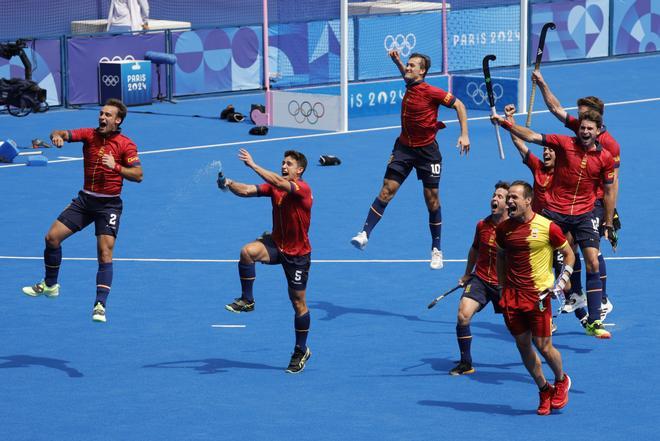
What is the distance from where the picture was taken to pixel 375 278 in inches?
778

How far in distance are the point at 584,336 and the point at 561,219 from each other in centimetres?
158

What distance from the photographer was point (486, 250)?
1517 centimetres

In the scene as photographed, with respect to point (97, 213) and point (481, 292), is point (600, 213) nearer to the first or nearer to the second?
point (481, 292)

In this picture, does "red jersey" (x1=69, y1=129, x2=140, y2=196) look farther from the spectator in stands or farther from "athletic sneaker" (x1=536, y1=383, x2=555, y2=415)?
the spectator in stands

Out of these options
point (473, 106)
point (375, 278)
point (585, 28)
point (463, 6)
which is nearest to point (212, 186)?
point (375, 278)

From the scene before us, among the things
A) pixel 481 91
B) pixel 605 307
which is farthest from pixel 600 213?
pixel 481 91

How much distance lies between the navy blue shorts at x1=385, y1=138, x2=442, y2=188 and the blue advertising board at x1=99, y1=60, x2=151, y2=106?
16.2 meters

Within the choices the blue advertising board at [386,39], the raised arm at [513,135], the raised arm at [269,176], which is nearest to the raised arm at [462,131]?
the raised arm at [513,135]

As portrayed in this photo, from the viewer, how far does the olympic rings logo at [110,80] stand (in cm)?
3425

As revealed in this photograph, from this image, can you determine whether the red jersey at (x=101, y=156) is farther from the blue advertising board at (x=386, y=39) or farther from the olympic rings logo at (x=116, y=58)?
the blue advertising board at (x=386, y=39)

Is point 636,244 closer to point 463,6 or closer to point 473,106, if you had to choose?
point 473,106

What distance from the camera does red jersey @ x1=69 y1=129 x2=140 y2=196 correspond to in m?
16.0

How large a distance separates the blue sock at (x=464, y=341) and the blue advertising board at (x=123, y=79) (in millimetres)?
20478

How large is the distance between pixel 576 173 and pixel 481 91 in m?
18.9
